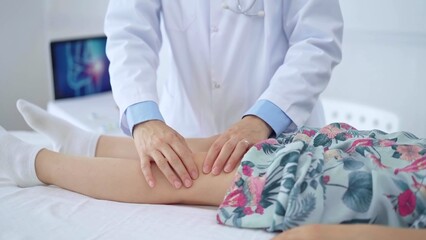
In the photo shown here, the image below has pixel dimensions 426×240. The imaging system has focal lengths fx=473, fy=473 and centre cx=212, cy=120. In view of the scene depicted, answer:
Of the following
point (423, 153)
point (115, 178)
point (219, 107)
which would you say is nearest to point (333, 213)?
point (423, 153)

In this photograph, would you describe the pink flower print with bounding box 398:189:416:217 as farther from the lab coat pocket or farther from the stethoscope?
the lab coat pocket

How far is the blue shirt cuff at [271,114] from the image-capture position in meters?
1.17

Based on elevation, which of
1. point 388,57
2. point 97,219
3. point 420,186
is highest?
point 388,57

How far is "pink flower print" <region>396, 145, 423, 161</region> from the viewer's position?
0.94 m

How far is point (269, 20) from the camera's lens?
1283 millimetres

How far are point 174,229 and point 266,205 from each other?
0.18m

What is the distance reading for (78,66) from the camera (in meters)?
2.43

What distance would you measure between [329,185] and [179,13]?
72cm

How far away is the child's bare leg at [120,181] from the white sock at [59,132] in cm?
18

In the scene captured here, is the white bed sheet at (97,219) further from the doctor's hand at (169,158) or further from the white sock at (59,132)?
the white sock at (59,132)

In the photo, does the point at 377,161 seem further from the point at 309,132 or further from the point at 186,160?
the point at 186,160

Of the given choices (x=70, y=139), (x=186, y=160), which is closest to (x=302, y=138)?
(x=186, y=160)

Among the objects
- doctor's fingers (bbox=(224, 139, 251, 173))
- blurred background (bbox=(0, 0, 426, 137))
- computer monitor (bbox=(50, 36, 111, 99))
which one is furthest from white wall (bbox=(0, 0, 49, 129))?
doctor's fingers (bbox=(224, 139, 251, 173))

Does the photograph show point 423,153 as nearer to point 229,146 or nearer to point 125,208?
point 229,146
